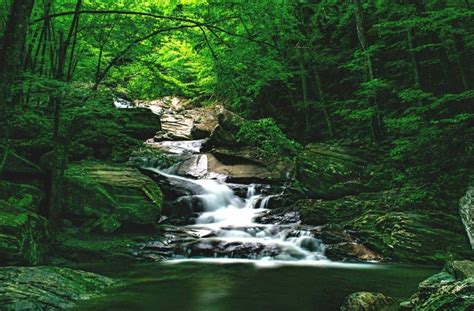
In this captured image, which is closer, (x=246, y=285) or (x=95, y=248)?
(x=246, y=285)

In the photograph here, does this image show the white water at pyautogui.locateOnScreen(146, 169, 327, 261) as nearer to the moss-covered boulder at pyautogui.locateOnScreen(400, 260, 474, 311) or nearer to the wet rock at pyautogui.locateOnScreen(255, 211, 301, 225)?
the wet rock at pyautogui.locateOnScreen(255, 211, 301, 225)

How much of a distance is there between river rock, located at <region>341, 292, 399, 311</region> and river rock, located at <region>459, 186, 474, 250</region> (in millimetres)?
5221

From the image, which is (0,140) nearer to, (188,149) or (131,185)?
(131,185)

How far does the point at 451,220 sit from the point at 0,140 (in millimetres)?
11052

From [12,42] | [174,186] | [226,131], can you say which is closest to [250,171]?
[226,131]

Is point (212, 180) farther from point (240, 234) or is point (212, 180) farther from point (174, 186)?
point (240, 234)

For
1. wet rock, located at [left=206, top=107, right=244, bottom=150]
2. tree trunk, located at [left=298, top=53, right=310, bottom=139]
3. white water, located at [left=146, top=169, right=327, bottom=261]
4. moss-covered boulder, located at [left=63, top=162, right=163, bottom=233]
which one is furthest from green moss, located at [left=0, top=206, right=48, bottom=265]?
tree trunk, located at [left=298, top=53, right=310, bottom=139]

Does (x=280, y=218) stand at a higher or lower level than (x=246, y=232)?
higher

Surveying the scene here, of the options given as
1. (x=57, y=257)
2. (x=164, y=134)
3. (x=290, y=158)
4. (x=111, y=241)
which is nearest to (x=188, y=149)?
(x=164, y=134)

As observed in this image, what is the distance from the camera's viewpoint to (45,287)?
231 inches

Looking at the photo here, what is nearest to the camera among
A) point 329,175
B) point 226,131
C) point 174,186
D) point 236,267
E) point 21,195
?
point 236,267

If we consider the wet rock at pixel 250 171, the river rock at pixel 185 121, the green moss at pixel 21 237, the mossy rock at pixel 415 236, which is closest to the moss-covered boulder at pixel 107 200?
the green moss at pixel 21 237

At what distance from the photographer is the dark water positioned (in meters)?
6.15

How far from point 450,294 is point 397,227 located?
7.03 meters
